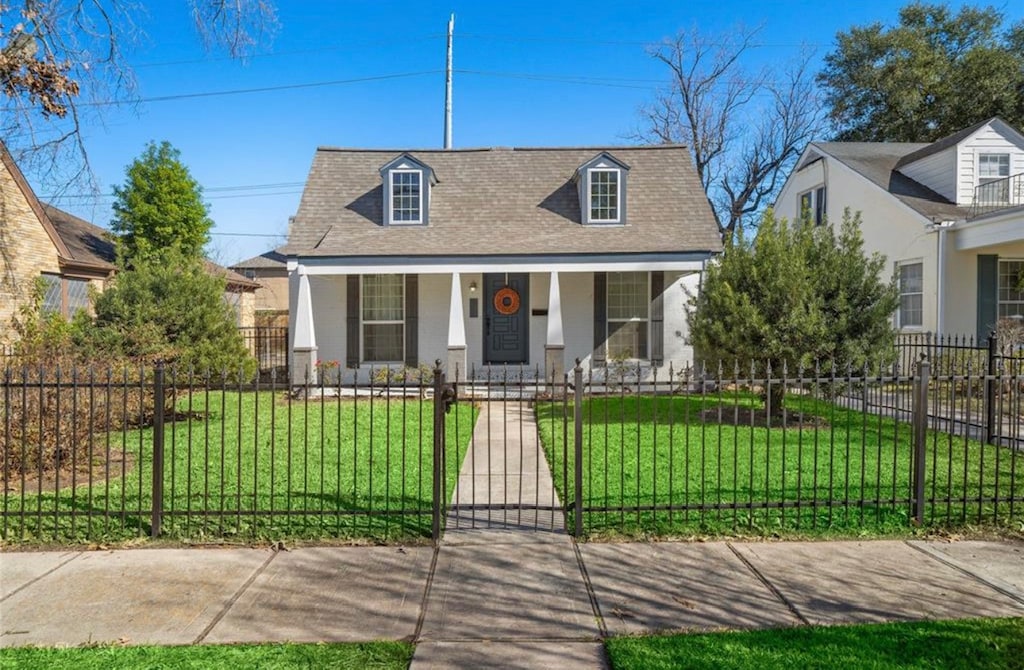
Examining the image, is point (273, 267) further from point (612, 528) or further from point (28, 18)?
point (612, 528)

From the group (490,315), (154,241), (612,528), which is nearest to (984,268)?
(490,315)

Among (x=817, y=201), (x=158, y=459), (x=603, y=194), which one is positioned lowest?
(x=158, y=459)

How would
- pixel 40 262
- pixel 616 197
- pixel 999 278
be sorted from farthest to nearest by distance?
pixel 40 262 → pixel 999 278 → pixel 616 197

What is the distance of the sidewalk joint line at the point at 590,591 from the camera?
3877 mm

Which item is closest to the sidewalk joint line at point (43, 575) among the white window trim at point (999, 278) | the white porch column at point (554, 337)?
the white porch column at point (554, 337)

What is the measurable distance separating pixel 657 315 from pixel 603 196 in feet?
10.5

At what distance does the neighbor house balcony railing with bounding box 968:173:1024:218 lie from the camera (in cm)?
1680

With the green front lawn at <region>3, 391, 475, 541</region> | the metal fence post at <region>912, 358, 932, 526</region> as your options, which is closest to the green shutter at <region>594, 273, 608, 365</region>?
the green front lawn at <region>3, 391, 475, 541</region>

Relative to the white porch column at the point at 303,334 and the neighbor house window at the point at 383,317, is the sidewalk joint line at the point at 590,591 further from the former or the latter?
the neighbor house window at the point at 383,317

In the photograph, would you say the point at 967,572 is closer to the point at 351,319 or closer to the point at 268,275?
the point at 351,319

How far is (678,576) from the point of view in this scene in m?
4.62

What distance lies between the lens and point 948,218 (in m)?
15.8

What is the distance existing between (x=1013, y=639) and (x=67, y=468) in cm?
888

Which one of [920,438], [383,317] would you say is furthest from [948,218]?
[383,317]
